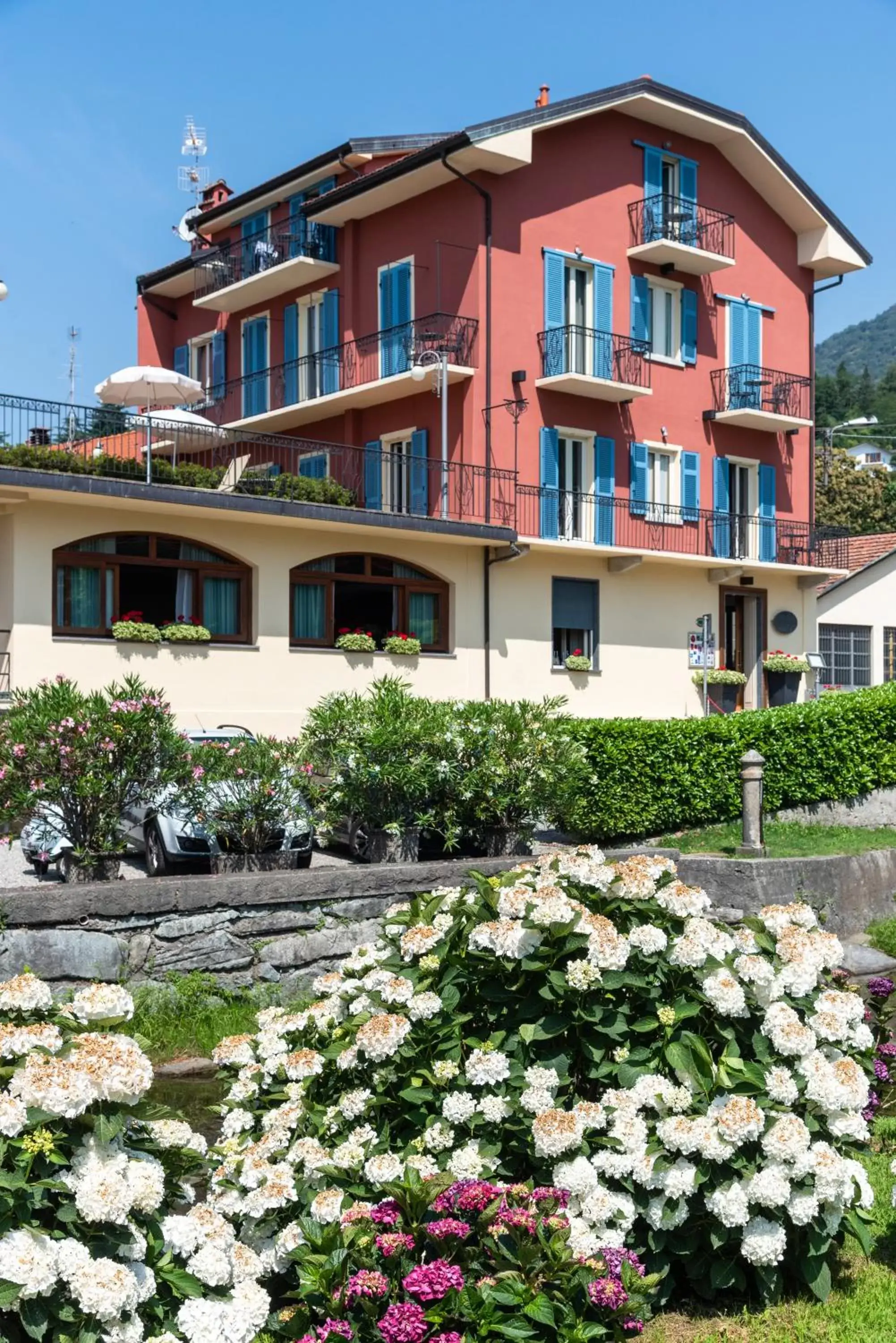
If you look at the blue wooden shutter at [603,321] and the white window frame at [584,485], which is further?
the blue wooden shutter at [603,321]

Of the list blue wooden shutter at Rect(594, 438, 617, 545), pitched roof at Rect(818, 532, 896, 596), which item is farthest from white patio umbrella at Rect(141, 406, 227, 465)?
pitched roof at Rect(818, 532, 896, 596)

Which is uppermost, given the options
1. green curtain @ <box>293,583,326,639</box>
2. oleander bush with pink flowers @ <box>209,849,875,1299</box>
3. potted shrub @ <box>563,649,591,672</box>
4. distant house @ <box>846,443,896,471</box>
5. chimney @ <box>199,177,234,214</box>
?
distant house @ <box>846,443,896,471</box>

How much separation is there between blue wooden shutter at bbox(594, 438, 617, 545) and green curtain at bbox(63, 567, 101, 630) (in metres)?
10.3

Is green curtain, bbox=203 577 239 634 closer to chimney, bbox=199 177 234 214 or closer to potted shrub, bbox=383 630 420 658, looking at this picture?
potted shrub, bbox=383 630 420 658

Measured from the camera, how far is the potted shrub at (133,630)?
62.4 ft

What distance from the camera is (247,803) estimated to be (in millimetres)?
9914

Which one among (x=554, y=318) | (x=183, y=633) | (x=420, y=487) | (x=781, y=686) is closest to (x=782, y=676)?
(x=781, y=686)

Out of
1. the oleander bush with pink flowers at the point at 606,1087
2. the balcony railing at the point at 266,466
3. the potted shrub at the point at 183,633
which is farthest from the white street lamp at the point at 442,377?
the oleander bush with pink flowers at the point at 606,1087

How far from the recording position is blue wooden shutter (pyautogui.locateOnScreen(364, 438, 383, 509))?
2567cm

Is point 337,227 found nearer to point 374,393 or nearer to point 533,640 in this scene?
point 374,393

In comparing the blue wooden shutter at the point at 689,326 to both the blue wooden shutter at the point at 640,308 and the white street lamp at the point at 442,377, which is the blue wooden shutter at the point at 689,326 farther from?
the white street lamp at the point at 442,377

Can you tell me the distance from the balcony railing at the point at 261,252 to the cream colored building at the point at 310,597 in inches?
335

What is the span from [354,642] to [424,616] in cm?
176

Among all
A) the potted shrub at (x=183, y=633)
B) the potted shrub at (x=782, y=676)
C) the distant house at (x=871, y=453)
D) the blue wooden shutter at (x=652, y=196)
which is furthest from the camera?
the distant house at (x=871, y=453)
